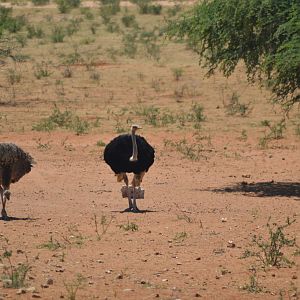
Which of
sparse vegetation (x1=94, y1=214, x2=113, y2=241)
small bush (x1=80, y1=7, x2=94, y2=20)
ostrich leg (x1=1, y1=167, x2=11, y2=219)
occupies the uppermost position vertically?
ostrich leg (x1=1, y1=167, x2=11, y2=219)

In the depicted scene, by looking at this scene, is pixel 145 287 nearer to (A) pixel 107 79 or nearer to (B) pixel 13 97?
(B) pixel 13 97

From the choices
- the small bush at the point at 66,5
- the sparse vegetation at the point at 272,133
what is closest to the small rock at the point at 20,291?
the sparse vegetation at the point at 272,133

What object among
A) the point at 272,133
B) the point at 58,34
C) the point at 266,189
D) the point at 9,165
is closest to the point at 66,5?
the point at 58,34

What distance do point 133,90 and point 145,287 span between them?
2005 centimetres

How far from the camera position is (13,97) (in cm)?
2788

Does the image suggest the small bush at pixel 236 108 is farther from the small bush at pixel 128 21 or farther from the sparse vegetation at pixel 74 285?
the small bush at pixel 128 21

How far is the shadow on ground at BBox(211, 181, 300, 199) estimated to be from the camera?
1644 centimetres

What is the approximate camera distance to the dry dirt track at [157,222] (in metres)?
9.73

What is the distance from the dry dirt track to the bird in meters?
0.38

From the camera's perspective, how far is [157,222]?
12867 millimetres

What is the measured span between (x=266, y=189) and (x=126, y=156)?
3757 millimetres

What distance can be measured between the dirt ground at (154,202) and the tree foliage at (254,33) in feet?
6.67

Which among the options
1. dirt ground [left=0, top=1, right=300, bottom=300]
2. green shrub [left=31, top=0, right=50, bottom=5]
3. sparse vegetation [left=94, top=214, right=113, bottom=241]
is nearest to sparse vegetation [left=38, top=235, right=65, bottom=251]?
dirt ground [left=0, top=1, right=300, bottom=300]

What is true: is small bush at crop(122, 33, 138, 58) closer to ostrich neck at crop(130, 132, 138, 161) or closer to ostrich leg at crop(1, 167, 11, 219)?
ostrich neck at crop(130, 132, 138, 161)
